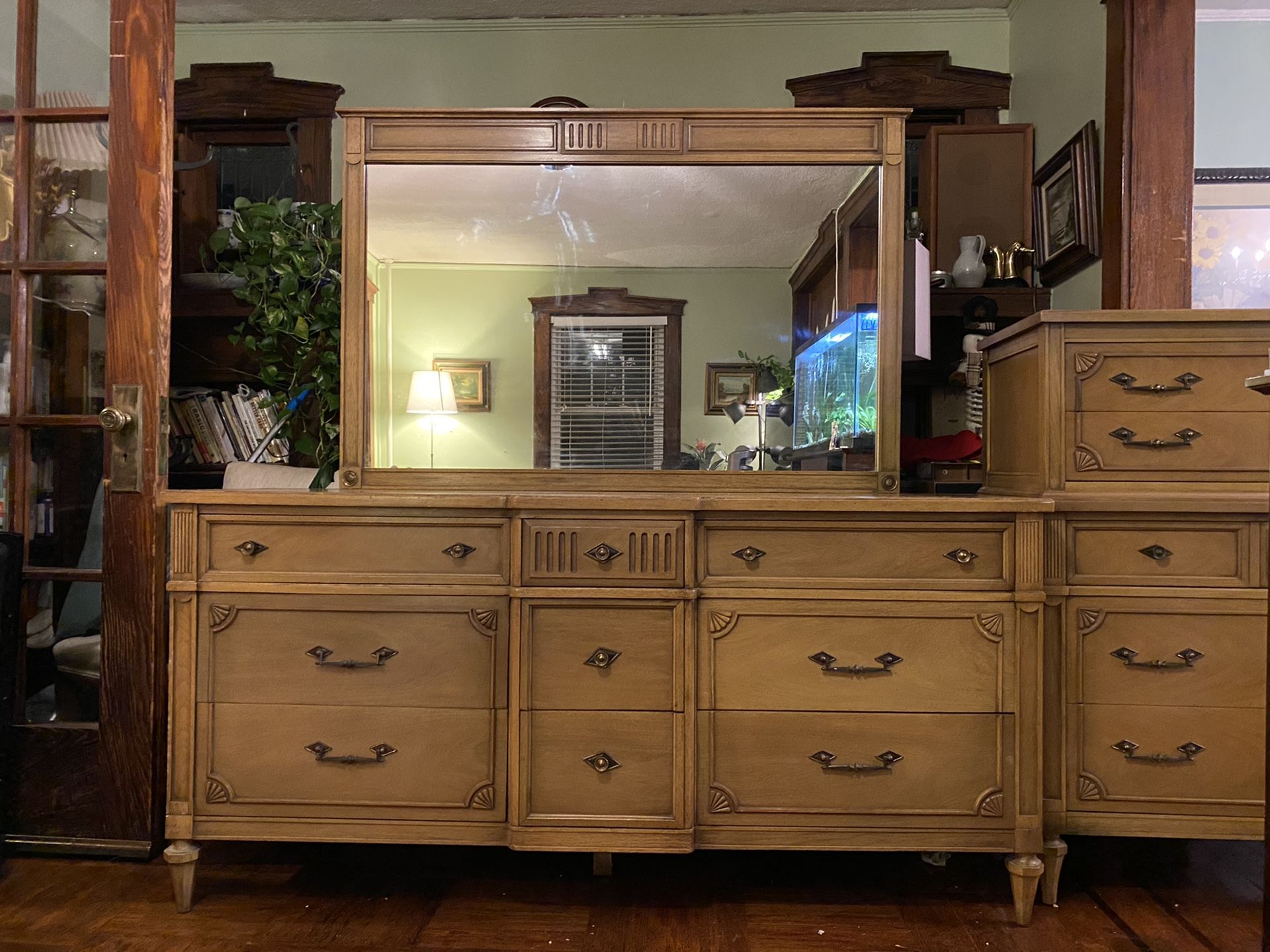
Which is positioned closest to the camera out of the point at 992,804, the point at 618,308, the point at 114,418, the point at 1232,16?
the point at 992,804

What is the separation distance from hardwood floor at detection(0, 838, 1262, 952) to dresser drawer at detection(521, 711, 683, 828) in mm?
249

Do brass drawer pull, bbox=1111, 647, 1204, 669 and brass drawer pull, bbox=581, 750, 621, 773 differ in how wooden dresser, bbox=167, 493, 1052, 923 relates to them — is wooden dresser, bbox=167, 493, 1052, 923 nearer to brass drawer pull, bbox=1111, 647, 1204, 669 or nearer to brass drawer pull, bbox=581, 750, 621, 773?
brass drawer pull, bbox=581, 750, 621, 773

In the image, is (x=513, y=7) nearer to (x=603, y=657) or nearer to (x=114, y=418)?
(x=114, y=418)

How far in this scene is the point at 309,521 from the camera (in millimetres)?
1812

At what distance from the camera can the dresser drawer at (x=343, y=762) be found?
70.5 inches

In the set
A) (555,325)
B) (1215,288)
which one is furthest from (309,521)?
(1215,288)

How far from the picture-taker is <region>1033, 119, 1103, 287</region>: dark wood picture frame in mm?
2430

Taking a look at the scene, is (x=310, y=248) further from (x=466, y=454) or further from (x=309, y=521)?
(x=309, y=521)

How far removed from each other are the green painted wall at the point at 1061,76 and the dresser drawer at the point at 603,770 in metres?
1.77

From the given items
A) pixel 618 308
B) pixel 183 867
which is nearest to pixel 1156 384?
pixel 618 308

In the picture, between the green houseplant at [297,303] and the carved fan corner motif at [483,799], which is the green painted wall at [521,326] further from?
the carved fan corner motif at [483,799]

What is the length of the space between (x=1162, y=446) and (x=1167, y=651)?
0.46 metres

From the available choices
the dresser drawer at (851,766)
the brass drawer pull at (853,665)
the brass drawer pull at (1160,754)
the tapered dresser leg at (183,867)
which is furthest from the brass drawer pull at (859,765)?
the tapered dresser leg at (183,867)

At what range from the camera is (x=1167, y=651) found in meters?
1.85
